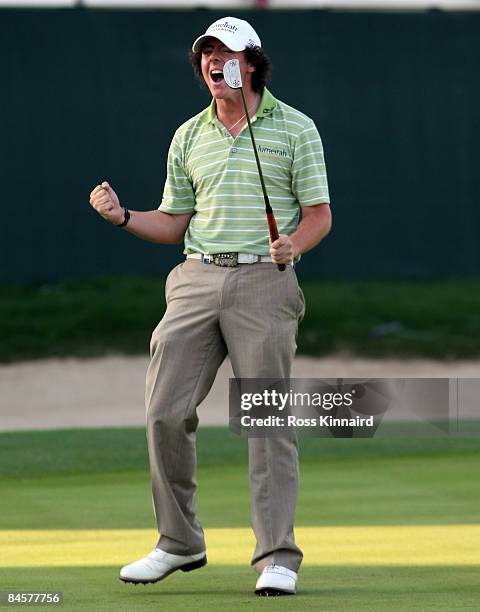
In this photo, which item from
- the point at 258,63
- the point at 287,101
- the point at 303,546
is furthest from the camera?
the point at 287,101

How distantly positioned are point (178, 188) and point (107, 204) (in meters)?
0.22

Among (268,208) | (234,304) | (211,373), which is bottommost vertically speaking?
(211,373)

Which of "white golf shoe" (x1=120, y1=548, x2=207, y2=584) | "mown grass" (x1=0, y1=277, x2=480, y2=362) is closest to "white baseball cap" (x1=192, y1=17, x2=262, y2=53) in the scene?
"white golf shoe" (x1=120, y1=548, x2=207, y2=584)

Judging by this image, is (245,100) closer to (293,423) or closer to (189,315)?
(189,315)

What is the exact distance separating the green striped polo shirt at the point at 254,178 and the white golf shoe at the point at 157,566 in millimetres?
810

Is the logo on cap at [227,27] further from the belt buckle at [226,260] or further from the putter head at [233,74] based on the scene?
the belt buckle at [226,260]

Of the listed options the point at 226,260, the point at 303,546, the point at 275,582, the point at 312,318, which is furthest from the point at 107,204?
the point at 312,318

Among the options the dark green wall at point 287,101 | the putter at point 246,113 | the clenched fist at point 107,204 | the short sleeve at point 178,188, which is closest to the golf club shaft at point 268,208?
the putter at point 246,113

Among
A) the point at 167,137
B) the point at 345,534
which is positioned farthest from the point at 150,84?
the point at 345,534

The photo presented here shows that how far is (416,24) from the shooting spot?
14852 mm

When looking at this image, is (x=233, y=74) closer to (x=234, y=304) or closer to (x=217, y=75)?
(x=217, y=75)

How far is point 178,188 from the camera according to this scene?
14.6 feet

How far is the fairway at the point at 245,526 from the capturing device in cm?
410

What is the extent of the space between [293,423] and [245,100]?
2.80 ft
